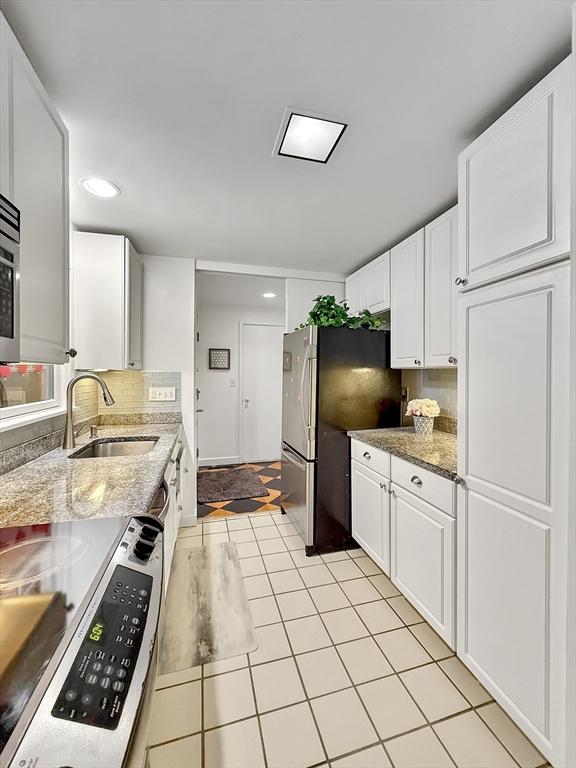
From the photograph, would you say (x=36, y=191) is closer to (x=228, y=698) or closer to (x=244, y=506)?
(x=228, y=698)

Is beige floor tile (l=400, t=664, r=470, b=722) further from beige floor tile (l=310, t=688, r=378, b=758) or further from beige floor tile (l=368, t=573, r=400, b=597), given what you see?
beige floor tile (l=368, t=573, r=400, b=597)

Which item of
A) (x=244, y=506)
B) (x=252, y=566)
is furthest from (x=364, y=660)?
(x=244, y=506)

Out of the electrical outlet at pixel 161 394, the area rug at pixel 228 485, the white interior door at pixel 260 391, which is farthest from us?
the white interior door at pixel 260 391

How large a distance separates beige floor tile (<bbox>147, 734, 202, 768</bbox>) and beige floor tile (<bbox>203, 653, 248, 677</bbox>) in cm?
28

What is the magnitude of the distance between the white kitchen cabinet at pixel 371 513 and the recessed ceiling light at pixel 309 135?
176 centimetres

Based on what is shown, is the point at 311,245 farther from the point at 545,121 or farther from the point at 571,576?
the point at 571,576

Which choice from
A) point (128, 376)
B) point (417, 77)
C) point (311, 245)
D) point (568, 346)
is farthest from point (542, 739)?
point (128, 376)

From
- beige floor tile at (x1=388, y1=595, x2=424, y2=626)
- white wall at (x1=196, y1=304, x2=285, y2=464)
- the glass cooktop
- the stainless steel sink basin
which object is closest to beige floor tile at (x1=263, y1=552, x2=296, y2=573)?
beige floor tile at (x1=388, y1=595, x2=424, y2=626)

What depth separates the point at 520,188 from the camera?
117cm

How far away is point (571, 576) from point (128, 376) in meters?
2.90

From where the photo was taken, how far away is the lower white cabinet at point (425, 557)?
1.52m

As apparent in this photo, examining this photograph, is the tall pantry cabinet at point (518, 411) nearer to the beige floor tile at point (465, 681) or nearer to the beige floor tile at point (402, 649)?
the beige floor tile at point (465, 681)

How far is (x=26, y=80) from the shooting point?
3.35 ft

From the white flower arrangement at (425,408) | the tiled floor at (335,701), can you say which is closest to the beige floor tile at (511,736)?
the tiled floor at (335,701)
